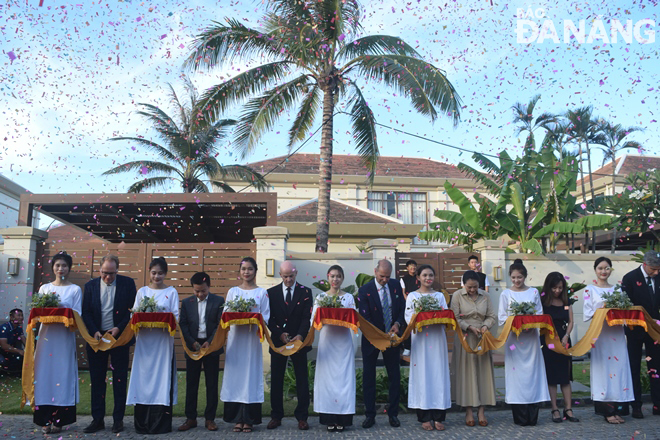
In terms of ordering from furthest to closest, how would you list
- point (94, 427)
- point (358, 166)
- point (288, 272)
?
1. point (358, 166)
2. point (288, 272)
3. point (94, 427)

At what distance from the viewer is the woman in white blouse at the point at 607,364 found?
6902mm

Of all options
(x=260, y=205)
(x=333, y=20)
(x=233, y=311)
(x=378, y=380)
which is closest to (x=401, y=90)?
(x=333, y=20)

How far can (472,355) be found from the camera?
6980mm

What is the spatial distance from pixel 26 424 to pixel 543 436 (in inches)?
234

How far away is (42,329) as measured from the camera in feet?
21.6

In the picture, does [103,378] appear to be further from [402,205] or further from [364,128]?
[402,205]

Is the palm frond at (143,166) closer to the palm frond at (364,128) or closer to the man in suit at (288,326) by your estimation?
the palm frond at (364,128)

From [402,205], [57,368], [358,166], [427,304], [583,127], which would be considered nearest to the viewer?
[57,368]

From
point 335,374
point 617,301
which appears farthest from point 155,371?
point 617,301

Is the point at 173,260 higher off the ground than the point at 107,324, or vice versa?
the point at 173,260

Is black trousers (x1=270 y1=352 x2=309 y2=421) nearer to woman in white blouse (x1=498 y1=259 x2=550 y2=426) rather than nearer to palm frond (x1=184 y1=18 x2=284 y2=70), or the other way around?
woman in white blouse (x1=498 y1=259 x2=550 y2=426)

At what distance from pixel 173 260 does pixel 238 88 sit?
489 centimetres

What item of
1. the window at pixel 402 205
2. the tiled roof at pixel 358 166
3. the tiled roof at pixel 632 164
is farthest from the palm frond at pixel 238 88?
the tiled roof at pixel 632 164

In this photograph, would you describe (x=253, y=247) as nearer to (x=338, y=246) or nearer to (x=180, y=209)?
(x=180, y=209)
